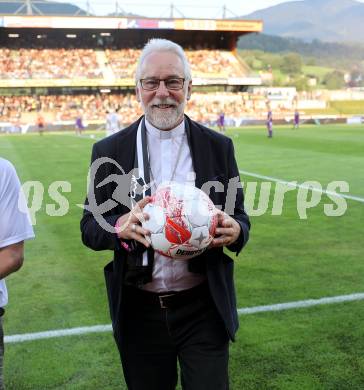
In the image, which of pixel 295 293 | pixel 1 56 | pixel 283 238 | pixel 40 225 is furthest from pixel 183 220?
pixel 1 56

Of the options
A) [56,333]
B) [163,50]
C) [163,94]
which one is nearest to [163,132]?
[163,94]

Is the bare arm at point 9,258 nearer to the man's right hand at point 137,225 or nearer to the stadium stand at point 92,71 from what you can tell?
the man's right hand at point 137,225

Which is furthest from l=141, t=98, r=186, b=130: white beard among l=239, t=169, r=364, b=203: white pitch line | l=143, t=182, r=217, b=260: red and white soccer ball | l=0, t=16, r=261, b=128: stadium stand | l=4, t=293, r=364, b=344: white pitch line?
l=0, t=16, r=261, b=128: stadium stand

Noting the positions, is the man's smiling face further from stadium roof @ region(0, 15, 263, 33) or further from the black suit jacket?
stadium roof @ region(0, 15, 263, 33)

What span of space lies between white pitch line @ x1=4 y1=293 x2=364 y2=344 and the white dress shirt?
2505 millimetres

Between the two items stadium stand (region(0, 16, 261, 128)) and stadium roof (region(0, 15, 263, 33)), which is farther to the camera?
stadium roof (region(0, 15, 263, 33))

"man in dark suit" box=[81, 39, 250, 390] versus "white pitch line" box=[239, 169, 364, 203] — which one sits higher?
"man in dark suit" box=[81, 39, 250, 390]

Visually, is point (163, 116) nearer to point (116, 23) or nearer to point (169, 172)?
point (169, 172)

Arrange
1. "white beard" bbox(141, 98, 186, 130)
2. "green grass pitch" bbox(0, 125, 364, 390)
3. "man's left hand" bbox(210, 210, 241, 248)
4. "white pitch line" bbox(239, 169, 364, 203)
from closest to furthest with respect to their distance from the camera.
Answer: "man's left hand" bbox(210, 210, 241, 248), "white beard" bbox(141, 98, 186, 130), "green grass pitch" bbox(0, 125, 364, 390), "white pitch line" bbox(239, 169, 364, 203)

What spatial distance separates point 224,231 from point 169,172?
0.39 metres

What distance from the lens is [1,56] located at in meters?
58.1

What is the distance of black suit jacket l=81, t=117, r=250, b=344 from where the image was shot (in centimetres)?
271

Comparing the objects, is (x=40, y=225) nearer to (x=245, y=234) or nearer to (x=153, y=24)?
(x=245, y=234)

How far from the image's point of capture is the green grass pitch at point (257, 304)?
4.22m
